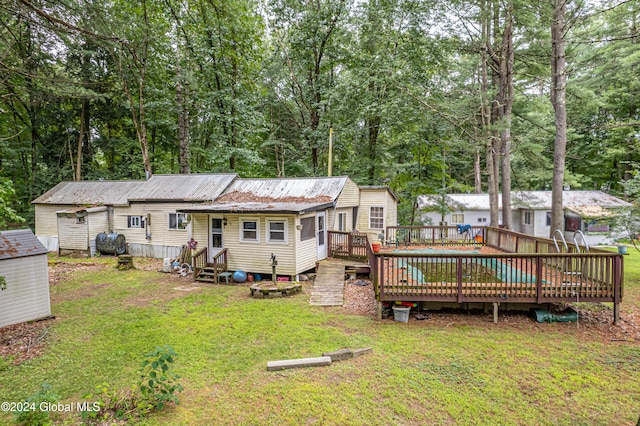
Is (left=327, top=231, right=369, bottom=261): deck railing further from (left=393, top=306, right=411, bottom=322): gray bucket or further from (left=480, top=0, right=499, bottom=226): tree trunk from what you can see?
(left=480, top=0, right=499, bottom=226): tree trunk

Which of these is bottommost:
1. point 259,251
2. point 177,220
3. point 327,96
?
point 259,251

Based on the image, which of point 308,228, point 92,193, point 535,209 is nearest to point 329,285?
point 308,228

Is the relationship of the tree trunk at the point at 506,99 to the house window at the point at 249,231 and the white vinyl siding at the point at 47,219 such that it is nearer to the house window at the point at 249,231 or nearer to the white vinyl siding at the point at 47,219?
the house window at the point at 249,231

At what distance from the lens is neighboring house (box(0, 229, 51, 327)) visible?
714cm

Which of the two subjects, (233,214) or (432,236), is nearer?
(233,214)

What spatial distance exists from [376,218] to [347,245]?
3994mm

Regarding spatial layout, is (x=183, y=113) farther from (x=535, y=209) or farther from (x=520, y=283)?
(x=535, y=209)

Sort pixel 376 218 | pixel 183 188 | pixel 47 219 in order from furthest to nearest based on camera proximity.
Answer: pixel 47 219, pixel 376 218, pixel 183 188

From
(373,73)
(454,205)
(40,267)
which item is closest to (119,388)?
(40,267)

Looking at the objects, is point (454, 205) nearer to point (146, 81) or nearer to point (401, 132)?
point (401, 132)

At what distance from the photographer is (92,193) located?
1745 centimetres

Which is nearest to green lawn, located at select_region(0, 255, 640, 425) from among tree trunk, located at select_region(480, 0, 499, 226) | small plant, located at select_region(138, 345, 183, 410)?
small plant, located at select_region(138, 345, 183, 410)

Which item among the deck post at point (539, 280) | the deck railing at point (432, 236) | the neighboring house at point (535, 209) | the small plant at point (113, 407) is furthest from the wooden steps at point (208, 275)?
the neighboring house at point (535, 209)

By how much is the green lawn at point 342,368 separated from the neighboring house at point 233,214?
3232mm
